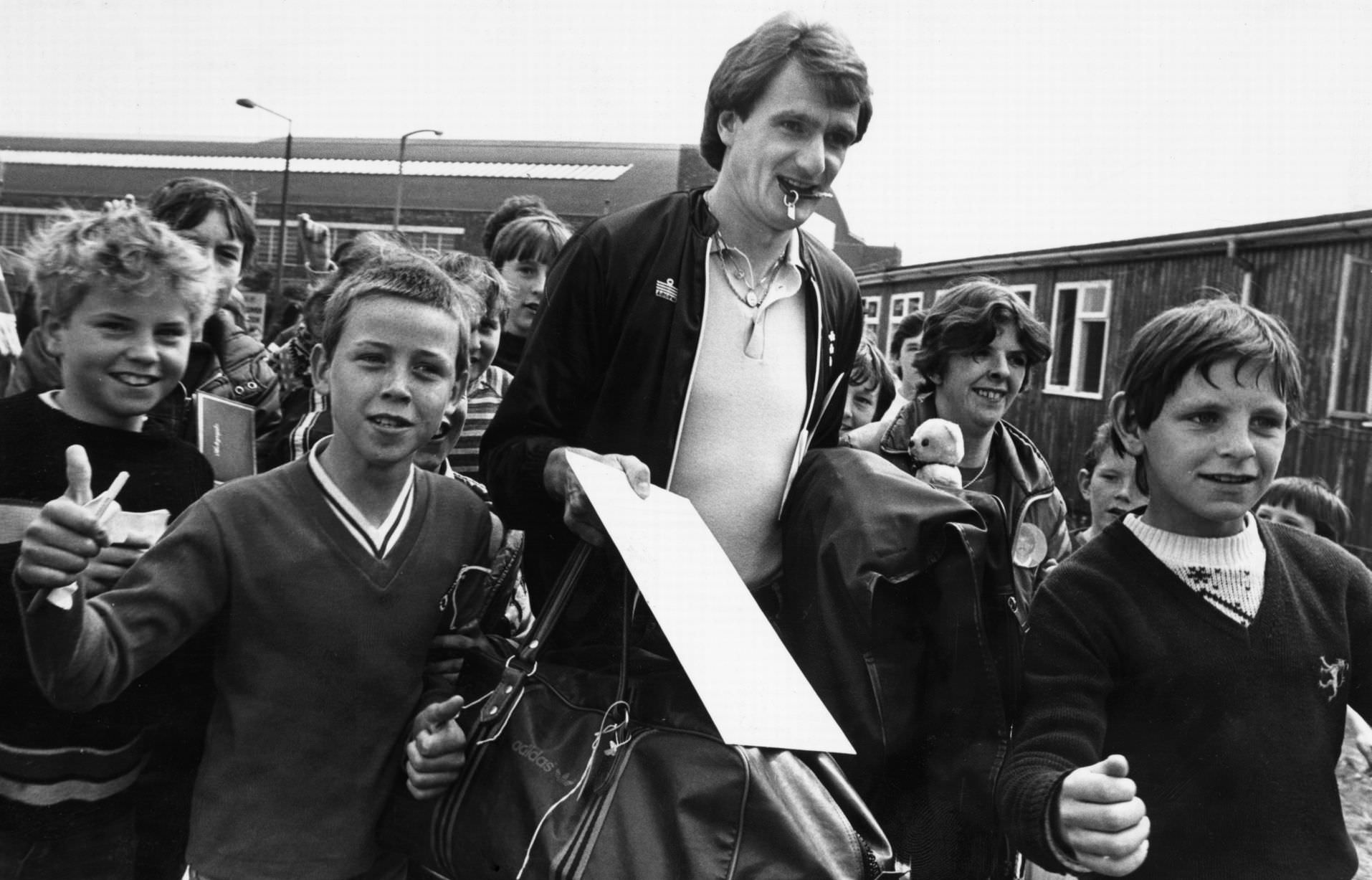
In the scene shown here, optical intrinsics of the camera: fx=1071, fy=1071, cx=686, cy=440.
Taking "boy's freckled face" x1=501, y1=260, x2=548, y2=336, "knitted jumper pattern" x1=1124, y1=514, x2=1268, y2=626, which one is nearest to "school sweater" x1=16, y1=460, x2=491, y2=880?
"knitted jumper pattern" x1=1124, y1=514, x2=1268, y2=626

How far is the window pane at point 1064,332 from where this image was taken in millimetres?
14984

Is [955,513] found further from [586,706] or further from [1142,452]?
[586,706]

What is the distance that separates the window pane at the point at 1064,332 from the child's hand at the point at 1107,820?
14188mm

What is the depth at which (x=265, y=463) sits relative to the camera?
304 cm

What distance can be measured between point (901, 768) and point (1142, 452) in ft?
2.42

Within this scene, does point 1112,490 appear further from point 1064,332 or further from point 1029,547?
point 1064,332

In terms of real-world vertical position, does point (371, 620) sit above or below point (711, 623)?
below

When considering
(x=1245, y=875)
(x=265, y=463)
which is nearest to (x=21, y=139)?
(x=265, y=463)

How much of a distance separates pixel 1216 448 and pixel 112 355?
197cm

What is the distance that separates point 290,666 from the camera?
1881 mm

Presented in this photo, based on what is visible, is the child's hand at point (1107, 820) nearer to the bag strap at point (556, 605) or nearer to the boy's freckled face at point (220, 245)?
the bag strap at point (556, 605)

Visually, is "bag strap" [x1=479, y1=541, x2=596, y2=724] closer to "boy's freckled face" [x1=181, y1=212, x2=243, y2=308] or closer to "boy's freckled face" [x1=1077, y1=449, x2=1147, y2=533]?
"boy's freckled face" [x1=181, y1=212, x2=243, y2=308]

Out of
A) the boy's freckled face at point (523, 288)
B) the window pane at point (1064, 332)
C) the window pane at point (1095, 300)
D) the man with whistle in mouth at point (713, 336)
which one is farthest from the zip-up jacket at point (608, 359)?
the window pane at point (1064, 332)

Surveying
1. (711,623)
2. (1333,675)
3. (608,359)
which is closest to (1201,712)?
(1333,675)
